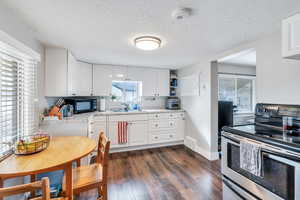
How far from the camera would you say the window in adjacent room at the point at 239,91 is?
4.27m

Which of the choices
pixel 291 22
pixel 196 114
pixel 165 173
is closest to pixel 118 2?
pixel 291 22

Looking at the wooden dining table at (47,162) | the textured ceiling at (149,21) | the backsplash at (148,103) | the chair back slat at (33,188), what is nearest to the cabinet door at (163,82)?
the backsplash at (148,103)

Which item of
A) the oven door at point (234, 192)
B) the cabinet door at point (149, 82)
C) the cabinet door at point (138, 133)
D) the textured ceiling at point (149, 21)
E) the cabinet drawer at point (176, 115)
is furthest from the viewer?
the cabinet door at point (149, 82)

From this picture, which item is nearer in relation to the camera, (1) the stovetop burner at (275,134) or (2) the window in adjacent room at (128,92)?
(1) the stovetop burner at (275,134)

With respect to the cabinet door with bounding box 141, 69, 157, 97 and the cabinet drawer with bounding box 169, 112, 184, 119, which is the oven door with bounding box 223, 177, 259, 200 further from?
the cabinet door with bounding box 141, 69, 157, 97

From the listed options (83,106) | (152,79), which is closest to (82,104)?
(83,106)

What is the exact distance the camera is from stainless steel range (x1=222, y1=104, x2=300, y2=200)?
1.10 metres

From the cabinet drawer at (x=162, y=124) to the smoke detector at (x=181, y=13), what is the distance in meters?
2.61

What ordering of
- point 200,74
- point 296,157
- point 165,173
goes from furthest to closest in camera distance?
point 200,74 → point 165,173 → point 296,157

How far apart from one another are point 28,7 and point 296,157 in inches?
99.6

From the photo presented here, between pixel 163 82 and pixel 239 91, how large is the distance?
2.31m

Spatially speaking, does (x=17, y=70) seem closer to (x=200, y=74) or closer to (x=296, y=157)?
(x=296, y=157)

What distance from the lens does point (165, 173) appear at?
2463mm

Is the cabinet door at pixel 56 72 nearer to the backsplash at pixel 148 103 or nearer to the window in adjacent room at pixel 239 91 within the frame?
the backsplash at pixel 148 103
